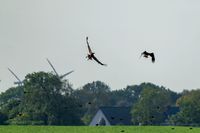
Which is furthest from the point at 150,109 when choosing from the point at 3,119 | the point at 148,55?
the point at 148,55

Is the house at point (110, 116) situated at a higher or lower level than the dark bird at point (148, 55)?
higher

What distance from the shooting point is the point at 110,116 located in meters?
174

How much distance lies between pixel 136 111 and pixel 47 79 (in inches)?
980

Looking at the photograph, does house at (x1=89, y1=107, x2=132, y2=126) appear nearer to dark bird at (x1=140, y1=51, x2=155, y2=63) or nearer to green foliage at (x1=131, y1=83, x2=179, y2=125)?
green foliage at (x1=131, y1=83, x2=179, y2=125)

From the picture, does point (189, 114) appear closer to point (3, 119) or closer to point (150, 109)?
point (150, 109)

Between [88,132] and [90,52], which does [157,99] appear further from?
[90,52]

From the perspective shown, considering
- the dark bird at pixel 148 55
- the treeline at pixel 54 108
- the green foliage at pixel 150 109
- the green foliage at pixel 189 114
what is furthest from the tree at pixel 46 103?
the dark bird at pixel 148 55

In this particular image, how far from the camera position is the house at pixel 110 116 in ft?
577

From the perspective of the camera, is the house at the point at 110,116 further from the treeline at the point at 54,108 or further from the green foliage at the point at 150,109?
the treeline at the point at 54,108

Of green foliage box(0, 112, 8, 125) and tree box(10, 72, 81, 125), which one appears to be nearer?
green foliage box(0, 112, 8, 125)

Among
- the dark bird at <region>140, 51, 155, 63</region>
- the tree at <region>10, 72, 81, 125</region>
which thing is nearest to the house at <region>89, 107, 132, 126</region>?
the tree at <region>10, 72, 81, 125</region>

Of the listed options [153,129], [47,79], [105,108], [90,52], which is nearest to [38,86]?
[47,79]

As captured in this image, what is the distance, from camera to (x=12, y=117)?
131750mm

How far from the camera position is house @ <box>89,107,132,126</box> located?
176 m
